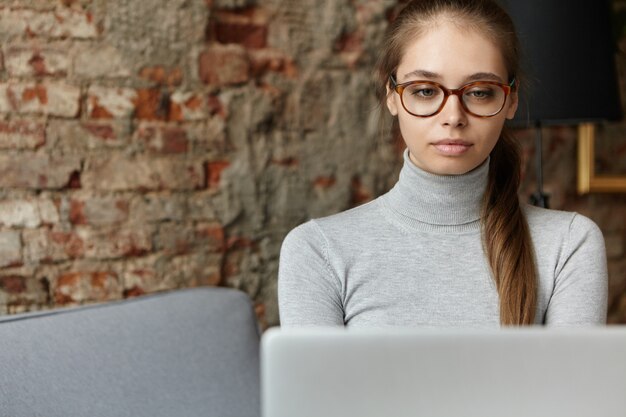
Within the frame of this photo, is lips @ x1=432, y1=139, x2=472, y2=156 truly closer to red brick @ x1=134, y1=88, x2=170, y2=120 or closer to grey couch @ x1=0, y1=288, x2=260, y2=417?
grey couch @ x1=0, y1=288, x2=260, y2=417

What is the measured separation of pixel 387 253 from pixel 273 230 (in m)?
0.70

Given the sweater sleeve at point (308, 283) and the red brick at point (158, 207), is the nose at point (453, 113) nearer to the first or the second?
the sweater sleeve at point (308, 283)

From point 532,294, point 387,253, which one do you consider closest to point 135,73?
point 387,253

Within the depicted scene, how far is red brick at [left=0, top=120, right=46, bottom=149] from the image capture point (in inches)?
70.1

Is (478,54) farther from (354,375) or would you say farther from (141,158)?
(141,158)

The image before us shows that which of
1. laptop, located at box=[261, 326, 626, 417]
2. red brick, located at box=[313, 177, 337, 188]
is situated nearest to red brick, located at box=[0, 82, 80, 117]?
red brick, located at box=[313, 177, 337, 188]

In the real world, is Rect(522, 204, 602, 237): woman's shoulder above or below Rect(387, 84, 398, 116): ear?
below

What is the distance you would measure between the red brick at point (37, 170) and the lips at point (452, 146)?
3.07 feet

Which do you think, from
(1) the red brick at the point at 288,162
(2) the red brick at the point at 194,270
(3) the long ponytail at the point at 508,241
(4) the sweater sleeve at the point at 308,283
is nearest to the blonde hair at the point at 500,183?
(3) the long ponytail at the point at 508,241

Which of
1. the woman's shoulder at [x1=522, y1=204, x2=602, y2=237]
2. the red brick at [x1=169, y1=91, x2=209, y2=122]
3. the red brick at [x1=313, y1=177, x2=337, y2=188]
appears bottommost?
the red brick at [x1=313, y1=177, x2=337, y2=188]

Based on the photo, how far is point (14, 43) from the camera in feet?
5.86

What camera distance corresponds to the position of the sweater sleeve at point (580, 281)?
1.28 metres

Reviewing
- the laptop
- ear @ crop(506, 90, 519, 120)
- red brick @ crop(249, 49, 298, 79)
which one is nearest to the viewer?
the laptop

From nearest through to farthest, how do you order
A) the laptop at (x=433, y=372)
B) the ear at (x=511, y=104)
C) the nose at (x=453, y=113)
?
the laptop at (x=433, y=372) < the nose at (x=453, y=113) < the ear at (x=511, y=104)
